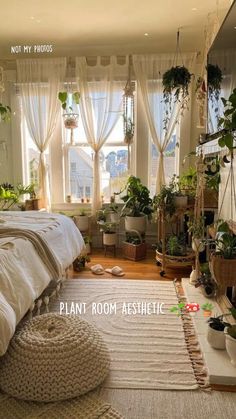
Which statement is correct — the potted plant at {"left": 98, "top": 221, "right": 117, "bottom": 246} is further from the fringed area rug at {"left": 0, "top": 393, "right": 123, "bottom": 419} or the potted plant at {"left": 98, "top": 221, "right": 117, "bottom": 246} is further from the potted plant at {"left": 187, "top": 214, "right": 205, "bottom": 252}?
the fringed area rug at {"left": 0, "top": 393, "right": 123, "bottom": 419}

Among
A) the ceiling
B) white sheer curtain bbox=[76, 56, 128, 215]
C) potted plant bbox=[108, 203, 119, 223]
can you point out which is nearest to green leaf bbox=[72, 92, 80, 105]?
white sheer curtain bbox=[76, 56, 128, 215]

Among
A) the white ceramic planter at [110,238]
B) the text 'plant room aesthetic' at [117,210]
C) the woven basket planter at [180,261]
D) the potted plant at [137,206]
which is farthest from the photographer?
the white ceramic planter at [110,238]

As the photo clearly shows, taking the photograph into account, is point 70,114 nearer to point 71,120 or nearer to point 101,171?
point 71,120

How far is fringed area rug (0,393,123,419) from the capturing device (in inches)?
53.1

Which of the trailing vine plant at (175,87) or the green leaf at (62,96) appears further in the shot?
the green leaf at (62,96)

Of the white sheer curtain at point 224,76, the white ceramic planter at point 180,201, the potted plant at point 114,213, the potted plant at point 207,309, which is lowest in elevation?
the potted plant at point 207,309

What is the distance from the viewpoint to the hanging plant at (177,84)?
11.4ft

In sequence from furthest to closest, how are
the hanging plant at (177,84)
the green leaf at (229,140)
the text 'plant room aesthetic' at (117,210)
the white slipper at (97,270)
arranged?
the hanging plant at (177,84) → the white slipper at (97,270) → the green leaf at (229,140) → the text 'plant room aesthetic' at (117,210)

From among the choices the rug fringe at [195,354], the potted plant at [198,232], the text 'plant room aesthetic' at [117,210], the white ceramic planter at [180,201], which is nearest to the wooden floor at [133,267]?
the text 'plant room aesthetic' at [117,210]

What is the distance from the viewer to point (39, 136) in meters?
4.22

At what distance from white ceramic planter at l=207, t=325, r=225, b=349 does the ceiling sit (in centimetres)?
287

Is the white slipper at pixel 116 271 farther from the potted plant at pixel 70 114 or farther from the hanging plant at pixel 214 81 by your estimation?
the potted plant at pixel 70 114

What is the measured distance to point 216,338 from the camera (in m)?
1.78

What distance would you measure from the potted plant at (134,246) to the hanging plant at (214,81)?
5.85 ft
